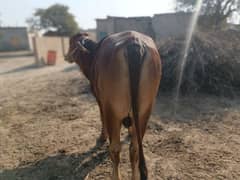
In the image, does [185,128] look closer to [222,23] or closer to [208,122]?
[208,122]

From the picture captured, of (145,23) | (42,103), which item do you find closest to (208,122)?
(42,103)

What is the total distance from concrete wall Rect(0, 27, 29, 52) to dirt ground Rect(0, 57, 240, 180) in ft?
56.8

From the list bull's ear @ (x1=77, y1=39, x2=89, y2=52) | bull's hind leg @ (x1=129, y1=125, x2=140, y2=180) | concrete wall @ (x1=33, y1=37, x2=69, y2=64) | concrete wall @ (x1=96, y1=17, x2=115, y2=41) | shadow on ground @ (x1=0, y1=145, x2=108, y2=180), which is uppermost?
concrete wall @ (x1=96, y1=17, x2=115, y2=41)

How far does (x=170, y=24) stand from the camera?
10648 mm

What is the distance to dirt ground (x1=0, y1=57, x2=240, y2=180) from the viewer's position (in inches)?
87.5

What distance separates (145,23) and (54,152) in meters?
9.96

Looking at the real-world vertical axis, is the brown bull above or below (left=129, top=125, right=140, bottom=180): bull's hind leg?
above

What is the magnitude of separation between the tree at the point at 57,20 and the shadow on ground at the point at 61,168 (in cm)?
2517

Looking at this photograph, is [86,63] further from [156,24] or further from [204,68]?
[156,24]

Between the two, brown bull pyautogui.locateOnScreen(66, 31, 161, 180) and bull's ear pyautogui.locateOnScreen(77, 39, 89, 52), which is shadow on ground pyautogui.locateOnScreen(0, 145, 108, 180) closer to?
brown bull pyautogui.locateOnScreen(66, 31, 161, 180)

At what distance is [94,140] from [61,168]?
636 mm

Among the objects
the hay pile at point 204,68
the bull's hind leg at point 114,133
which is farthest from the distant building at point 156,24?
the bull's hind leg at point 114,133

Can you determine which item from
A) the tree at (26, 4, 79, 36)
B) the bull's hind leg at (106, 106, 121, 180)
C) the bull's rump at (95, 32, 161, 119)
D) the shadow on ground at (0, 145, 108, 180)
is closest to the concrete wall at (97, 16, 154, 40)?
the shadow on ground at (0, 145, 108, 180)

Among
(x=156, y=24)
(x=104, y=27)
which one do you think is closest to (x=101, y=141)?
(x=156, y=24)
